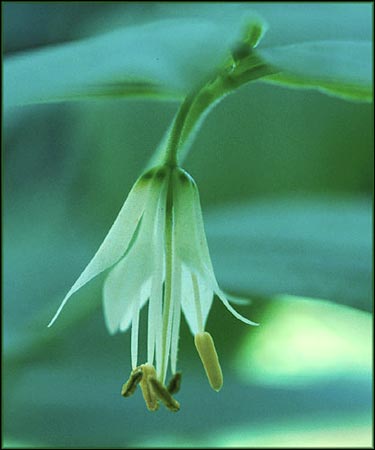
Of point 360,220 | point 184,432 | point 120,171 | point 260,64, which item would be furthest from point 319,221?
point 120,171

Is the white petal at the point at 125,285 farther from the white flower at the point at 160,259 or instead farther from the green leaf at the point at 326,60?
the green leaf at the point at 326,60

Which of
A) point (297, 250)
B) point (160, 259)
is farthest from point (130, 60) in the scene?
point (297, 250)

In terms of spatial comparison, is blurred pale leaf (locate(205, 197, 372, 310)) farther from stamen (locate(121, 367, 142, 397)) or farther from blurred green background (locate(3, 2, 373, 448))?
stamen (locate(121, 367, 142, 397))

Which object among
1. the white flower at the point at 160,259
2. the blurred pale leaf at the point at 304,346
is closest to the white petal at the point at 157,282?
the white flower at the point at 160,259

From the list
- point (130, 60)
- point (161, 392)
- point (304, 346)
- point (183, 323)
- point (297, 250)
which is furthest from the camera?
point (304, 346)

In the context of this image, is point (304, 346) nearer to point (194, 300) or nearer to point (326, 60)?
point (194, 300)

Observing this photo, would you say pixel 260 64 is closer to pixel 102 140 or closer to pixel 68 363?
pixel 68 363
